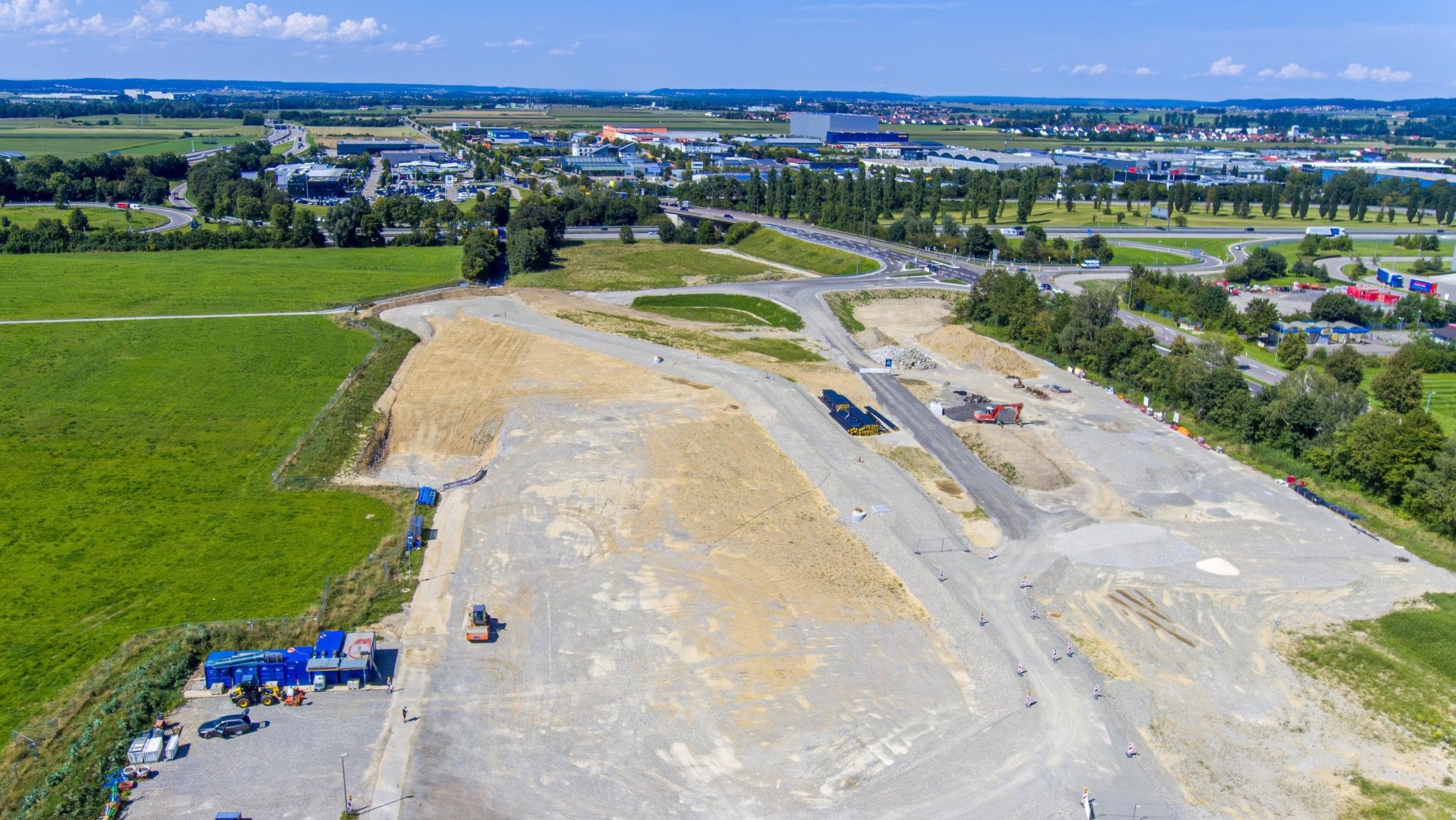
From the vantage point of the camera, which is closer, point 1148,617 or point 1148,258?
point 1148,617

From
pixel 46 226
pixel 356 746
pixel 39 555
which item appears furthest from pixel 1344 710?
pixel 46 226

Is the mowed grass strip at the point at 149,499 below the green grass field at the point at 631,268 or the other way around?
below

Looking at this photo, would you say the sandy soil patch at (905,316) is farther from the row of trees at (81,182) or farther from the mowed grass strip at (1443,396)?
the row of trees at (81,182)

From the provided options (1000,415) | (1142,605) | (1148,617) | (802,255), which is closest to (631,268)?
(802,255)

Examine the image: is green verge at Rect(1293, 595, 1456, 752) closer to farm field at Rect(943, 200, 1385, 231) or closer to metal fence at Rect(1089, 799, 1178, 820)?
metal fence at Rect(1089, 799, 1178, 820)

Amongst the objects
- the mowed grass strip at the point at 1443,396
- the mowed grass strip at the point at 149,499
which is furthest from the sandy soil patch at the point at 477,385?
the mowed grass strip at the point at 1443,396

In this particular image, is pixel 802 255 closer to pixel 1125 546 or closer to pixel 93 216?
pixel 1125 546
